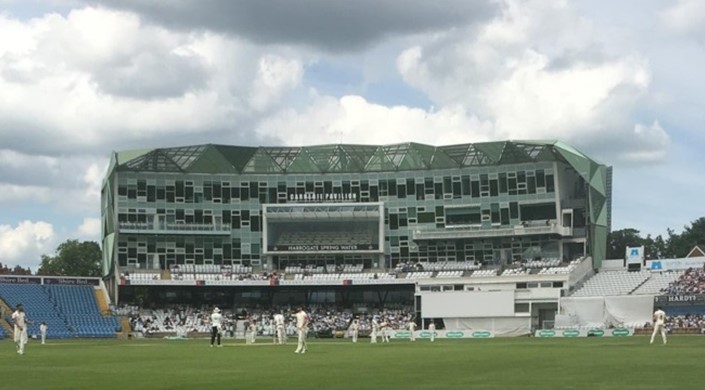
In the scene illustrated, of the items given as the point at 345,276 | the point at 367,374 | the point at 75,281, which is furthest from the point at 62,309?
the point at 367,374

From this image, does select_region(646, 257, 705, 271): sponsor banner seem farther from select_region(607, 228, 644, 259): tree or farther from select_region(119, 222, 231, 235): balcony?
select_region(607, 228, 644, 259): tree

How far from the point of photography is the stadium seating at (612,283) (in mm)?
100688

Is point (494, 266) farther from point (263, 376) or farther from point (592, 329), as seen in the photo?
point (263, 376)

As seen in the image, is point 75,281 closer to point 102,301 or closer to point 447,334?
point 102,301

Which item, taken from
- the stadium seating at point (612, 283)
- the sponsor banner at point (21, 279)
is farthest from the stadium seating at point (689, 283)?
the sponsor banner at point (21, 279)

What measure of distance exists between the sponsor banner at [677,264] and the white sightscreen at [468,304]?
1658cm

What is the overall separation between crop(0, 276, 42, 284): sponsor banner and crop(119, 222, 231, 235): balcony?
10.5 m

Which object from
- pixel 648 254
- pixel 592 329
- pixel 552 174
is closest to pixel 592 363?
pixel 592 329

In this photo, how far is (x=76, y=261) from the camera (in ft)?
545

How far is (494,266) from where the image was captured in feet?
368

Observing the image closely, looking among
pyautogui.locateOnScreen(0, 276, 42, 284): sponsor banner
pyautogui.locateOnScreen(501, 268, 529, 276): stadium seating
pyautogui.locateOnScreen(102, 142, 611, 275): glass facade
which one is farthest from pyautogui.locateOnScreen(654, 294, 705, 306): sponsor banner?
pyautogui.locateOnScreen(0, 276, 42, 284): sponsor banner

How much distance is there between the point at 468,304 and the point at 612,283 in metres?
15.1

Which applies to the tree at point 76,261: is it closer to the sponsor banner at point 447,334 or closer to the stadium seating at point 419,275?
the stadium seating at point 419,275

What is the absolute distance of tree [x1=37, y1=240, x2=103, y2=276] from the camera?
164 metres
